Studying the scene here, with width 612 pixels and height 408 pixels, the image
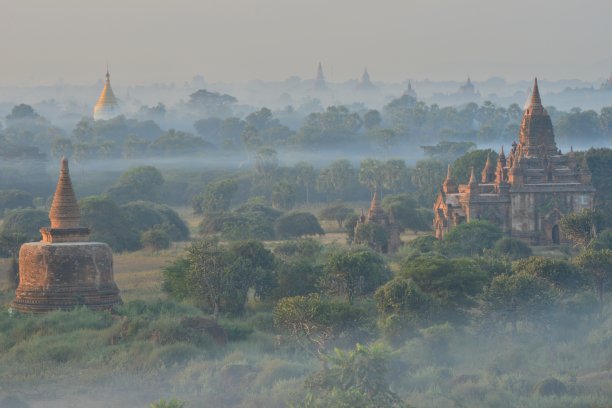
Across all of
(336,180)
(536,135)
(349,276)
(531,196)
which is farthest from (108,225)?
(336,180)

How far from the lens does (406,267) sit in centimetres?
5144

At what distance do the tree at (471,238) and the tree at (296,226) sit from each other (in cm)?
1499

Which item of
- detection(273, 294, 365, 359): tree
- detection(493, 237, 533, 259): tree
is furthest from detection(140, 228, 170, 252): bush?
detection(273, 294, 365, 359): tree

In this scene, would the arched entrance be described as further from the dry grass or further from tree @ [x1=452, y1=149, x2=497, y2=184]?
the dry grass

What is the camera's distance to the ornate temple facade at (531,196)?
75000 millimetres

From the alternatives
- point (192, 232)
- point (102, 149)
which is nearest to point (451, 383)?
point (192, 232)

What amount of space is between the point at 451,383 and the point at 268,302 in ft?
50.1

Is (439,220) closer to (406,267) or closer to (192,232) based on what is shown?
(192,232)

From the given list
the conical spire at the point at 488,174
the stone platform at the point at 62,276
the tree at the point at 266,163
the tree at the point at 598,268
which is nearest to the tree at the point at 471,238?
the conical spire at the point at 488,174

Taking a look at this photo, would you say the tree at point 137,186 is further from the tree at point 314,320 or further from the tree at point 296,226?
the tree at point 314,320

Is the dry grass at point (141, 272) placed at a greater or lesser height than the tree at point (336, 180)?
lesser

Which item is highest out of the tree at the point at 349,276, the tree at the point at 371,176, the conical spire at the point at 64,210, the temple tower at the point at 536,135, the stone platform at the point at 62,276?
the temple tower at the point at 536,135

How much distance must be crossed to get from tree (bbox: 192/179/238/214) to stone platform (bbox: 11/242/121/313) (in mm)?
57339

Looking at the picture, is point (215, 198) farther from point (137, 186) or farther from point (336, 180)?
point (336, 180)
